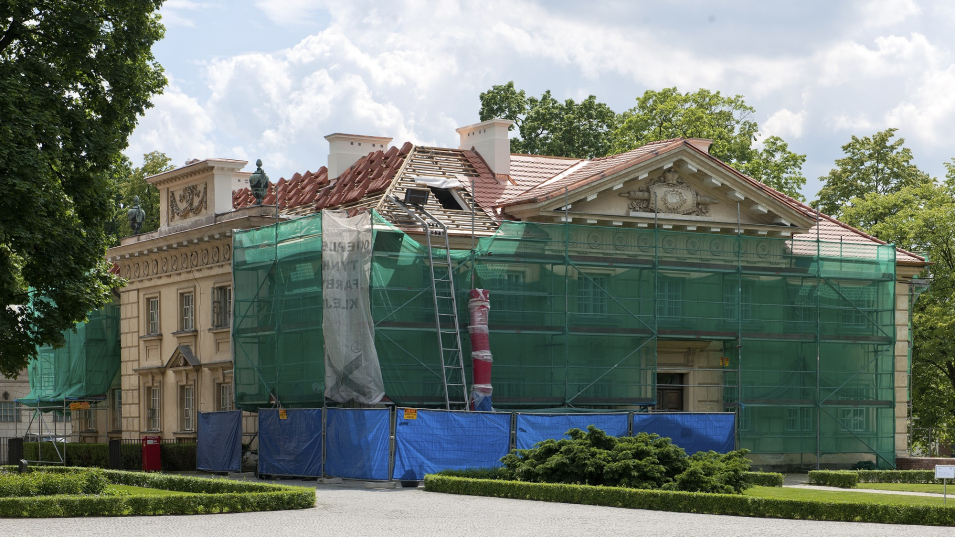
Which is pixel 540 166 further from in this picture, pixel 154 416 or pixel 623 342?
pixel 154 416

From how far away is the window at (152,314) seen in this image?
43.0 metres

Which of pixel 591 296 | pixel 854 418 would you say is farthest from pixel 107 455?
pixel 854 418

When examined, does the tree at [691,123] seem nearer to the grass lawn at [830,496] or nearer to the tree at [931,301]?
the tree at [931,301]

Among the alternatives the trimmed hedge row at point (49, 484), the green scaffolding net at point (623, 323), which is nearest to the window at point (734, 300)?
the green scaffolding net at point (623, 323)

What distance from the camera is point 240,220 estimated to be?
3747cm

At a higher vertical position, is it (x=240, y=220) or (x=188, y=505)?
(x=240, y=220)

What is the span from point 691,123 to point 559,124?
8.19 m

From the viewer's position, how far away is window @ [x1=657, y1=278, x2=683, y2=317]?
36312 millimetres

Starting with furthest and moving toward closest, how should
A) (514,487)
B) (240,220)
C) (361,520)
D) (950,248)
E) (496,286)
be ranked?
(950,248) → (240,220) → (496,286) → (514,487) → (361,520)

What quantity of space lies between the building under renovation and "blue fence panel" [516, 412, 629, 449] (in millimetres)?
Result: 2088

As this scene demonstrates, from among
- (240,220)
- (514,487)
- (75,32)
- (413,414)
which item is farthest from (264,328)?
(514,487)

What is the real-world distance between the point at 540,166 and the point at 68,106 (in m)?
16.8

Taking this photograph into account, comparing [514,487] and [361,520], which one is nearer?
[361,520]

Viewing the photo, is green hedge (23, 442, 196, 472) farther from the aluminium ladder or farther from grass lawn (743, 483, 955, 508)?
grass lawn (743, 483, 955, 508)
